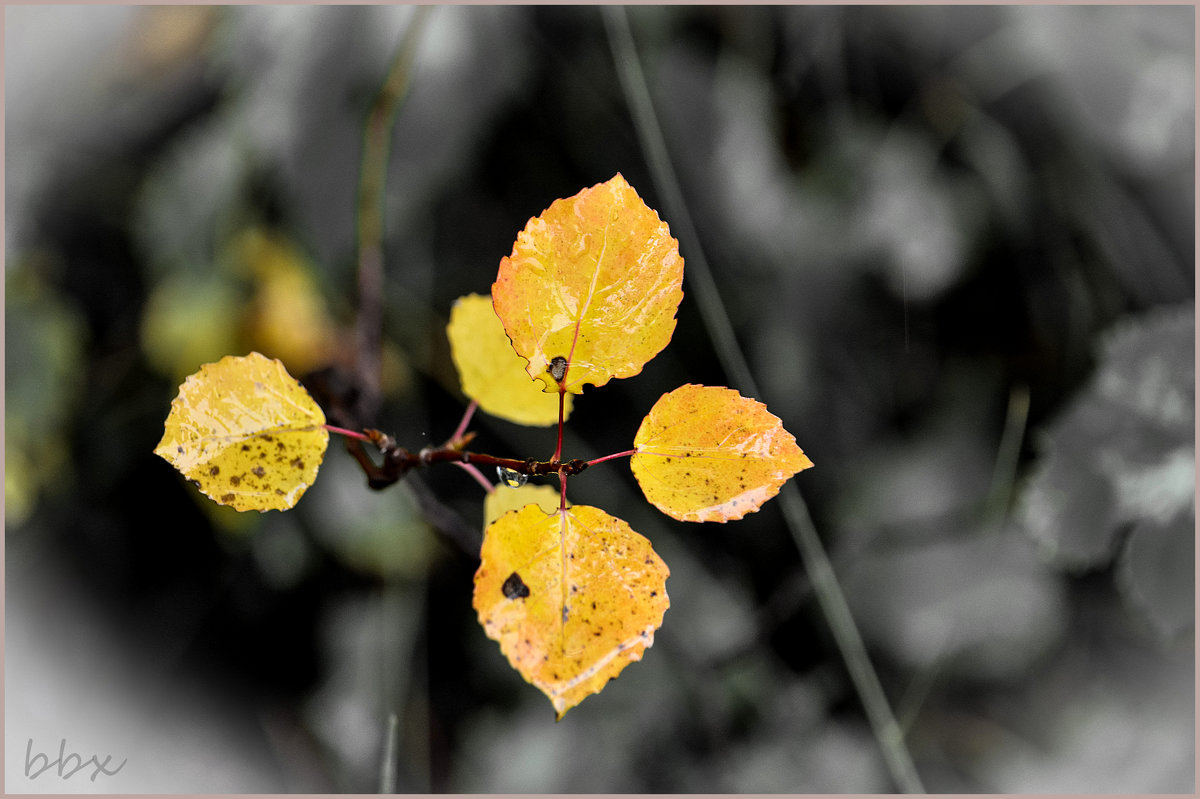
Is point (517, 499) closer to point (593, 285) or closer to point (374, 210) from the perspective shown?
point (593, 285)

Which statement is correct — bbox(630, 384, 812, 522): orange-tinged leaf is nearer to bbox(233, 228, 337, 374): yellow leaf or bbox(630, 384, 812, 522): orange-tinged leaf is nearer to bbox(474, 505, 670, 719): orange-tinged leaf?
bbox(474, 505, 670, 719): orange-tinged leaf

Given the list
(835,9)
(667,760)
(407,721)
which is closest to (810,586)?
(667,760)

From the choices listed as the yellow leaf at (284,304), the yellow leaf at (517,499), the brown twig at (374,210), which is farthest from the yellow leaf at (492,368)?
the yellow leaf at (284,304)

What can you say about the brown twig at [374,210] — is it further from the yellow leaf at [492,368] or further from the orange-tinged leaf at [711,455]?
the orange-tinged leaf at [711,455]

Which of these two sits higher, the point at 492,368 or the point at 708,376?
the point at 492,368

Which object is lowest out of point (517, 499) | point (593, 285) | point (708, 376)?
point (708, 376)

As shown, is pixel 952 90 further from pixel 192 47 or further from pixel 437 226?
pixel 192 47

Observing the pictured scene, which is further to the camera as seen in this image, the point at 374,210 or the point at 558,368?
the point at 374,210

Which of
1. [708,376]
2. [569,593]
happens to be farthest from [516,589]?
[708,376]
